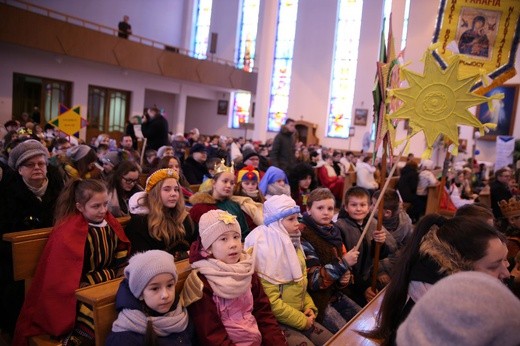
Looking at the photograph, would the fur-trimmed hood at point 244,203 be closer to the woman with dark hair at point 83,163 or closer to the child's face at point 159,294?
the woman with dark hair at point 83,163

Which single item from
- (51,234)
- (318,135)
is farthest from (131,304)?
(318,135)

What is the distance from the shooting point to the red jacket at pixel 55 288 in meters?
2.29

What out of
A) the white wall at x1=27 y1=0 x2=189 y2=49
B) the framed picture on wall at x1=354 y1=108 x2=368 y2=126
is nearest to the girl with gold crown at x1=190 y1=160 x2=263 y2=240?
the white wall at x1=27 y1=0 x2=189 y2=49

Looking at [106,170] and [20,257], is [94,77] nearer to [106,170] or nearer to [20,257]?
[106,170]

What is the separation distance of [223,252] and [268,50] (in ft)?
52.2

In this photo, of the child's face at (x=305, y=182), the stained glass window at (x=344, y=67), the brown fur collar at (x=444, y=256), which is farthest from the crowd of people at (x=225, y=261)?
the stained glass window at (x=344, y=67)

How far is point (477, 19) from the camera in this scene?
14.6 ft

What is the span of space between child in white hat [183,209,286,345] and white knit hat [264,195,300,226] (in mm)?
396

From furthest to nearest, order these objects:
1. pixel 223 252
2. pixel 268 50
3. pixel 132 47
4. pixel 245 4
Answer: pixel 245 4 → pixel 268 50 → pixel 132 47 → pixel 223 252

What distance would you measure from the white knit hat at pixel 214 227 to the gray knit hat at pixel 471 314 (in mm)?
1557

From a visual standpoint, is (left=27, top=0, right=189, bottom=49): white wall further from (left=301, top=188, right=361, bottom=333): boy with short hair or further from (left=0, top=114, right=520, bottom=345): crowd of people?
(left=301, top=188, right=361, bottom=333): boy with short hair

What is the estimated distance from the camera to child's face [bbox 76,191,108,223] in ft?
8.84

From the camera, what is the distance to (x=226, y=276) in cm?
227

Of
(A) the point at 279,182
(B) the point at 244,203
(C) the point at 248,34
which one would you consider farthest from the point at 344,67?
(B) the point at 244,203
